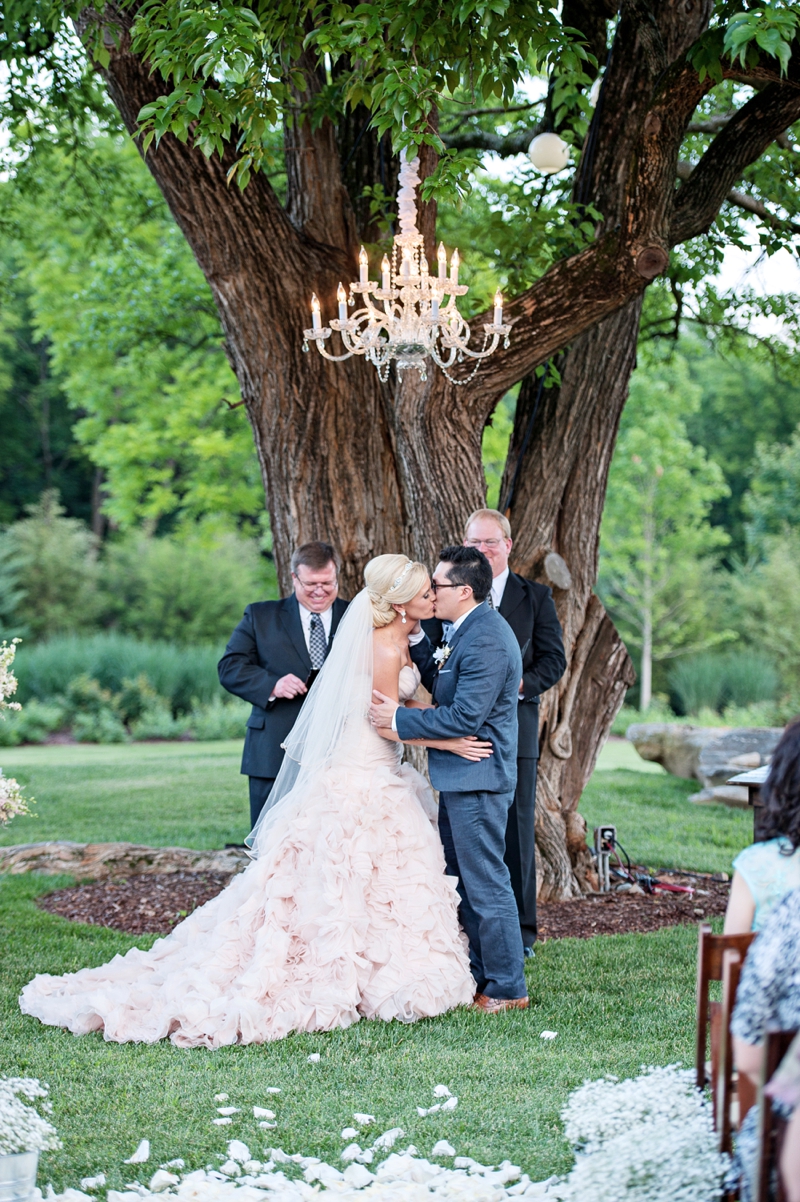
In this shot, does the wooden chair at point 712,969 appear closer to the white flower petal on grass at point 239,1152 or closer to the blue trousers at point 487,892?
the white flower petal on grass at point 239,1152

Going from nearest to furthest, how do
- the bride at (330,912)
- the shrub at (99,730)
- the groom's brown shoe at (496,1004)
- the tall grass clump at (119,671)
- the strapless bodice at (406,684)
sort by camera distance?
the bride at (330,912), the groom's brown shoe at (496,1004), the strapless bodice at (406,684), the shrub at (99,730), the tall grass clump at (119,671)

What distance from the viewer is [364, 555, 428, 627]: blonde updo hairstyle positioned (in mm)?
5113

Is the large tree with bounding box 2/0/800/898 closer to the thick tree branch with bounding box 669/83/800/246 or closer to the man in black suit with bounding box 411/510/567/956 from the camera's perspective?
the thick tree branch with bounding box 669/83/800/246

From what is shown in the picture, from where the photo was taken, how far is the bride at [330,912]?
4.62 metres

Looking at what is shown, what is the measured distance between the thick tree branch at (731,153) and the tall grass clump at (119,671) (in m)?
17.0

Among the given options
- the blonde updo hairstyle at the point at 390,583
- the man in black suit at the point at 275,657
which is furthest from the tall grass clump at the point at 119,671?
the blonde updo hairstyle at the point at 390,583

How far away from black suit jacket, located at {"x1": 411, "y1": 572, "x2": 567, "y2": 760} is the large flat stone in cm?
287

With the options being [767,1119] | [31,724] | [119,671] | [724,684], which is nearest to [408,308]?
[767,1119]

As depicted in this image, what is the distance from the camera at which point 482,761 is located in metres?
4.98

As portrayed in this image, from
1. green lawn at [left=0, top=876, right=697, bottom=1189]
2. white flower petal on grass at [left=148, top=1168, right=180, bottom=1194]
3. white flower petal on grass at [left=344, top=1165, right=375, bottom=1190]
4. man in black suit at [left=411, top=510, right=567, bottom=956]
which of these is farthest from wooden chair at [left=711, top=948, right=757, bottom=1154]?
man in black suit at [left=411, top=510, right=567, bottom=956]

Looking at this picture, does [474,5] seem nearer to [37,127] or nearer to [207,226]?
[207,226]

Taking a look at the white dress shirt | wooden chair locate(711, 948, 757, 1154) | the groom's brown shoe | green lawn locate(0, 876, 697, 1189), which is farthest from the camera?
the white dress shirt

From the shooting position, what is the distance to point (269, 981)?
15.3 feet

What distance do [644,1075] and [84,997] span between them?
2361 millimetres
